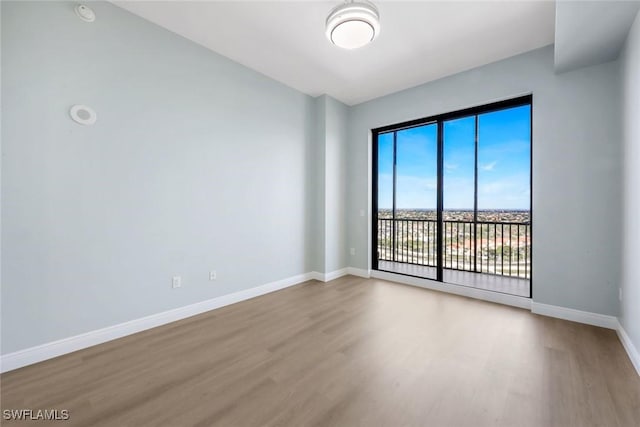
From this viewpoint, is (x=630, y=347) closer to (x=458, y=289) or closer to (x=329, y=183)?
(x=458, y=289)

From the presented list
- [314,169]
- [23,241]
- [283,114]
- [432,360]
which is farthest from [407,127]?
[23,241]

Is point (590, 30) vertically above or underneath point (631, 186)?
above

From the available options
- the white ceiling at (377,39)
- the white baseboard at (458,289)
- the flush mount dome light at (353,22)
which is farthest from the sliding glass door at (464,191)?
the flush mount dome light at (353,22)

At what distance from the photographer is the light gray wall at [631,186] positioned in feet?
6.14

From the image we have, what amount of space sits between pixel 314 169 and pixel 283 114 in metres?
0.99

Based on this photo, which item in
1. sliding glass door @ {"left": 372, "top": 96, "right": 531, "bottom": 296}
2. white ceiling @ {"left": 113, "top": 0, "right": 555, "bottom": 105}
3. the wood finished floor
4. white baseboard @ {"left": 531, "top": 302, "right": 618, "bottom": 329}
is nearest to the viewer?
the wood finished floor

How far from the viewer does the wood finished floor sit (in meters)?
1.42

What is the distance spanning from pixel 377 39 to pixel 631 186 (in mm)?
2573

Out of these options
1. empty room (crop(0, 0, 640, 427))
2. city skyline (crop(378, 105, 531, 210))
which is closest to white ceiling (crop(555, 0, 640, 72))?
empty room (crop(0, 0, 640, 427))

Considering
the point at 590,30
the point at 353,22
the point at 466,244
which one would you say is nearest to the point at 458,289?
the point at 466,244

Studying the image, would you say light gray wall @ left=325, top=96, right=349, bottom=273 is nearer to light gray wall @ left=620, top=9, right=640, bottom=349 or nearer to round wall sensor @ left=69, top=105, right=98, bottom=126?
round wall sensor @ left=69, top=105, right=98, bottom=126

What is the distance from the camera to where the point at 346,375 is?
5.78 ft

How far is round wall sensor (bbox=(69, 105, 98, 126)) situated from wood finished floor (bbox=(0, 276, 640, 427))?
74.1 inches

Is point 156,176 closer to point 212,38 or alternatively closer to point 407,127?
point 212,38
